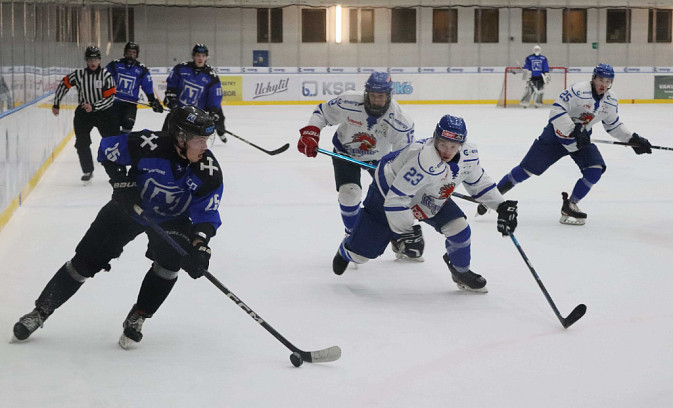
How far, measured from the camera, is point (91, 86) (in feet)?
27.7

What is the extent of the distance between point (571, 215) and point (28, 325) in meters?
4.20

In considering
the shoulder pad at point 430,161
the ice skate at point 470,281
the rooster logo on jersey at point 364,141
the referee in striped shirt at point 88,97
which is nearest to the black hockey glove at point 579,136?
the rooster logo on jersey at point 364,141

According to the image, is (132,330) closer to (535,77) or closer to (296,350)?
(296,350)

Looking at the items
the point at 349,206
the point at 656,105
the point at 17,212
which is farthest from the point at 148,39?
the point at 349,206

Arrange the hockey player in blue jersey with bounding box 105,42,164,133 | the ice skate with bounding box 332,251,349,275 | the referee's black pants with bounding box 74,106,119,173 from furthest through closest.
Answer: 1. the hockey player in blue jersey with bounding box 105,42,164,133
2. the referee's black pants with bounding box 74,106,119,173
3. the ice skate with bounding box 332,251,349,275

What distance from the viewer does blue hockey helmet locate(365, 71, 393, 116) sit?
4.99 meters

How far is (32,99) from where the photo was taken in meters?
8.03

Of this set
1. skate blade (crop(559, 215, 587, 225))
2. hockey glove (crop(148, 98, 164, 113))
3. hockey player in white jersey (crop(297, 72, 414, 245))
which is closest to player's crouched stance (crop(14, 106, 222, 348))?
hockey player in white jersey (crop(297, 72, 414, 245))

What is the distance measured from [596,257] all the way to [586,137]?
137cm

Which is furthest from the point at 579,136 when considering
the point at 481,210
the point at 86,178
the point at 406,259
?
the point at 86,178

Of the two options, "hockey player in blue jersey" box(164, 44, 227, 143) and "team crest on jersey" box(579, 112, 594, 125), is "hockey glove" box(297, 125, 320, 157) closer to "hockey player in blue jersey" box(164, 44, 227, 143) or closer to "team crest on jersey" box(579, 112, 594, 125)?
"team crest on jersey" box(579, 112, 594, 125)

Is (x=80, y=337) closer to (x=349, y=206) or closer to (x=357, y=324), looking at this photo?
(x=357, y=324)

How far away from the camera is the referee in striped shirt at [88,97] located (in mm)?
8391

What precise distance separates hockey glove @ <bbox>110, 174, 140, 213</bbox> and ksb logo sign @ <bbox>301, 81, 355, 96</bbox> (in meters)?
16.9
